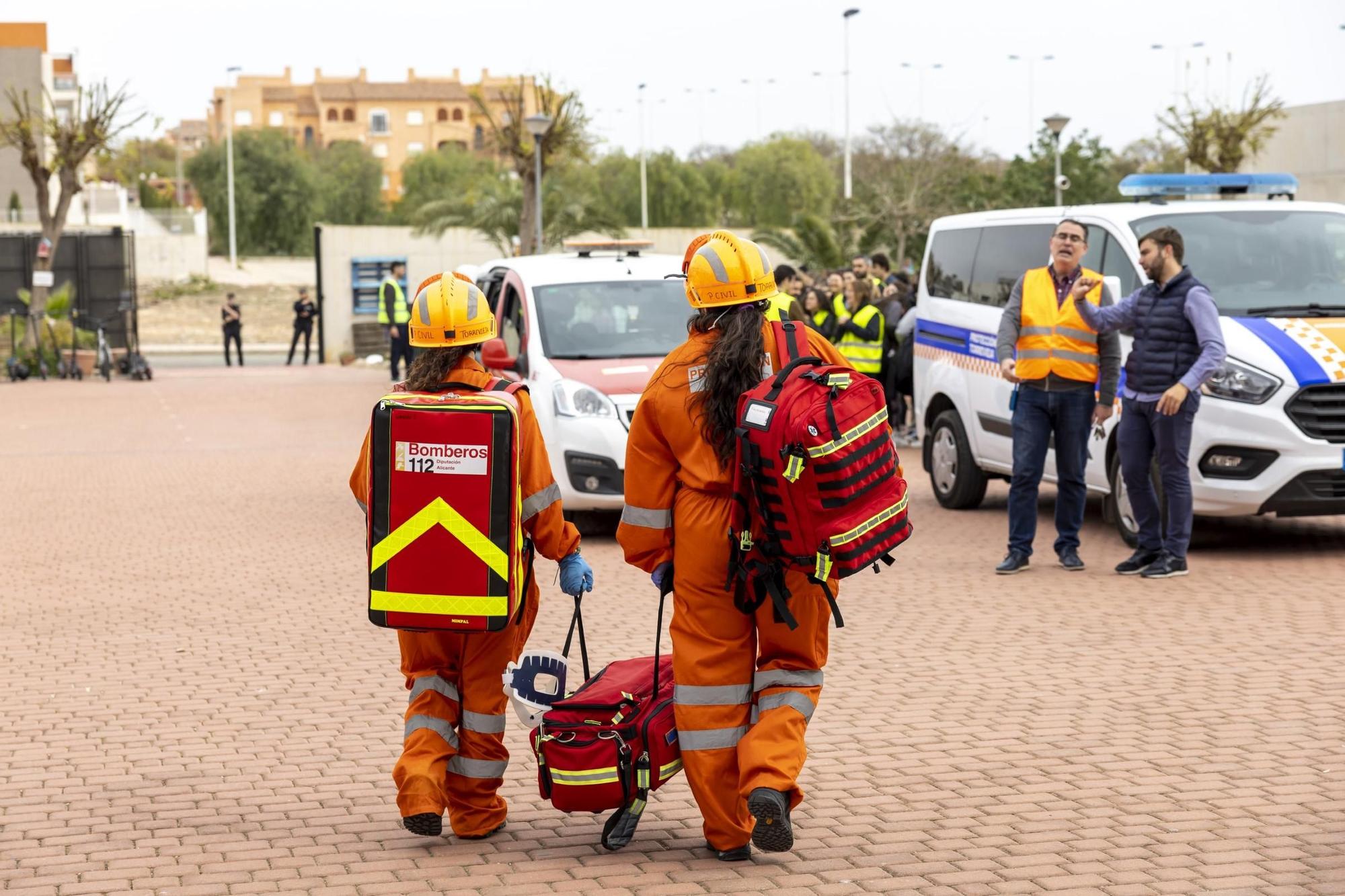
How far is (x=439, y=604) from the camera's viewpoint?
5.04 meters

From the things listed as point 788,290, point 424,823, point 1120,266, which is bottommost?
point 424,823

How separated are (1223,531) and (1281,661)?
A: 14.3ft

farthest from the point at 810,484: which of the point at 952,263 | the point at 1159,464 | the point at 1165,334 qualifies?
the point at 952,263

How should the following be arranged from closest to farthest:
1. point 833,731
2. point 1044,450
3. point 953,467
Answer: point 833,731
point 1044,450
point 953,467

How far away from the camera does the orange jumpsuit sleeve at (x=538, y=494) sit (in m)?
5.17

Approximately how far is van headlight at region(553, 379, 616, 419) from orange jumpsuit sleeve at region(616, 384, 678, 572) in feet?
22.4

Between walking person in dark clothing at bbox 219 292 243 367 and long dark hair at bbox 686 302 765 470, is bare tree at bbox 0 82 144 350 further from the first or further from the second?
long dark hair at bbox 686 302 765 470

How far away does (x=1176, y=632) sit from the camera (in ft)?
28.0

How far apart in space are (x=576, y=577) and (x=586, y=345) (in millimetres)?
7527

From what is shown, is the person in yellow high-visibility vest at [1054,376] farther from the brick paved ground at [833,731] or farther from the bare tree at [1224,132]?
the bare tree at [1224,132]

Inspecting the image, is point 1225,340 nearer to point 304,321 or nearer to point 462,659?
point 462,659

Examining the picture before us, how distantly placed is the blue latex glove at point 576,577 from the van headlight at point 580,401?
263 inches

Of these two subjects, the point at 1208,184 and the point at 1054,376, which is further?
the point at 1208,184

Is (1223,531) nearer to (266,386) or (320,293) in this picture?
(266,386)
